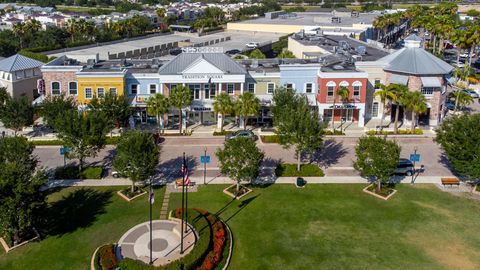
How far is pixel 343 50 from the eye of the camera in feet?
287

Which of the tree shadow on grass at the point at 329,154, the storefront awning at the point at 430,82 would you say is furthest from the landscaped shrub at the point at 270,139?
the storefront awning at the point at 430,82

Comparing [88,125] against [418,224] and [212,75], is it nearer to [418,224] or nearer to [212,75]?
[212,75]

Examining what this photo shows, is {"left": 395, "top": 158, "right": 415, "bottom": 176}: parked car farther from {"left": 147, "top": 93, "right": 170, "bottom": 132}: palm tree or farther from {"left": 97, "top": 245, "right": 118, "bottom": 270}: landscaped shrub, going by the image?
{"left": 97, "top": 245, "right": 118, "bottom": 270}: landscaped shrub

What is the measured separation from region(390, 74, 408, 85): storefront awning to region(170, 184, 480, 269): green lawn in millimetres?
23908

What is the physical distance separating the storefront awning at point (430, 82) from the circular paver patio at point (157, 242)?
45389 millimetres

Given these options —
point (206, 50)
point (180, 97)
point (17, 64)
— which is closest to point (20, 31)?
point (17, 64)

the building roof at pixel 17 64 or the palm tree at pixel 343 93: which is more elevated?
the building roof at pixel 17 64

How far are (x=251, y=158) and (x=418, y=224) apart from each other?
16624 millimetres

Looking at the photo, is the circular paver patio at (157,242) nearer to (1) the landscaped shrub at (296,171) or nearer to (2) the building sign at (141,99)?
(1) the landscaped shrub at (296,171)

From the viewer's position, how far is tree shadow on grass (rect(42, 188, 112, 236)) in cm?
4338

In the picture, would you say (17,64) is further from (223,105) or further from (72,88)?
(223,105)

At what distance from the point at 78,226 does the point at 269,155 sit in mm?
26337

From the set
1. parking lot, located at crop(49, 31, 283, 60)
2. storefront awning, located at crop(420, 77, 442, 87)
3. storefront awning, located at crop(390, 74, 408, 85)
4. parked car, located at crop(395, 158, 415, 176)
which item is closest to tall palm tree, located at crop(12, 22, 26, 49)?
parking lot, located at crop(49, 31, 283, 60)

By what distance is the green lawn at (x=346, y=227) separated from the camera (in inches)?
1531
